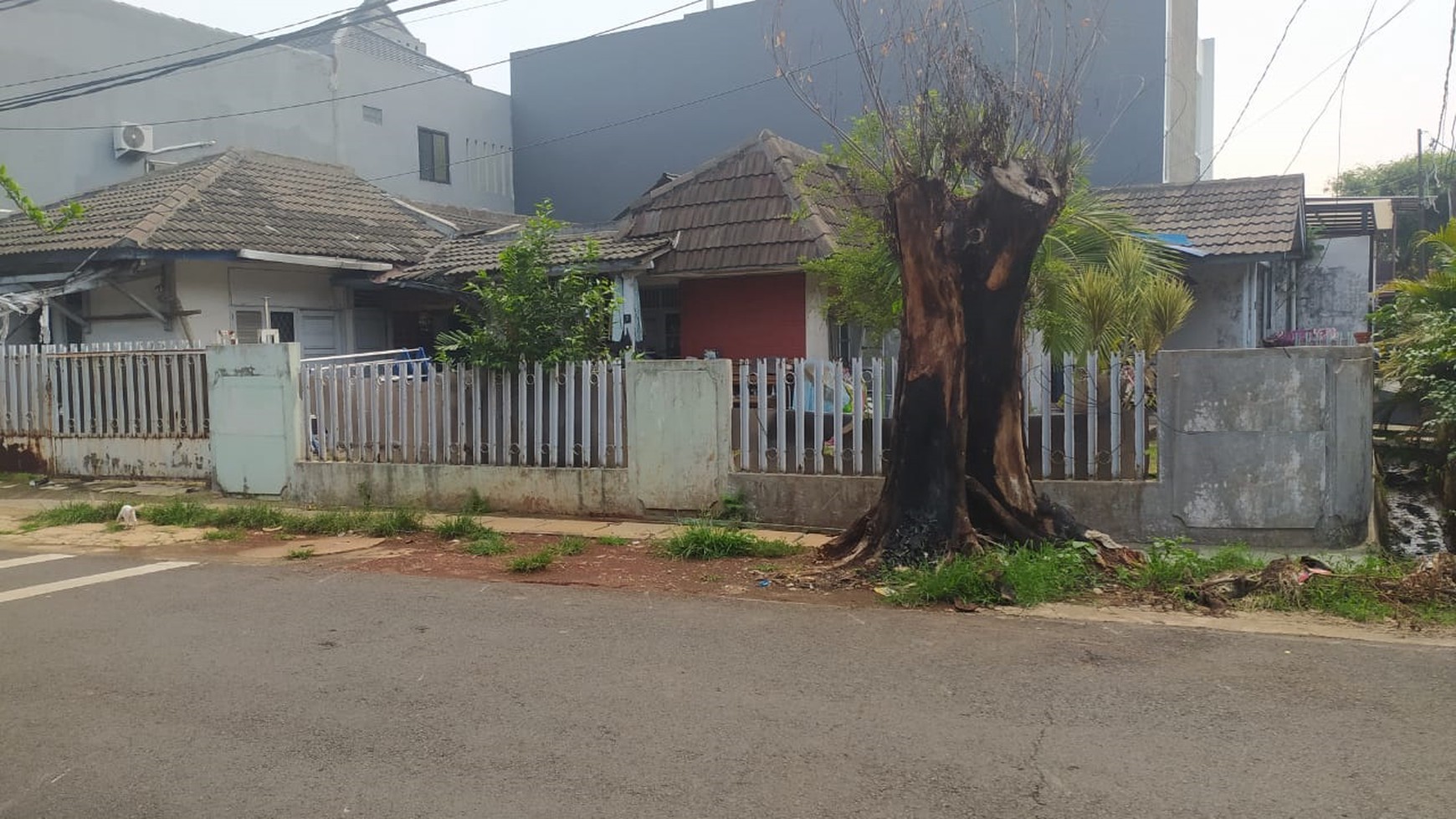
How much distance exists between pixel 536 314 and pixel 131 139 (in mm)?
15012

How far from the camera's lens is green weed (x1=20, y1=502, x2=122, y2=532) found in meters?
10.6

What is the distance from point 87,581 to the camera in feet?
25.8

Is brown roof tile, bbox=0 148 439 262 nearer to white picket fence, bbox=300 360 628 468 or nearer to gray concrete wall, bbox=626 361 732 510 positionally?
white picket fence, bbox=300 360 628 468

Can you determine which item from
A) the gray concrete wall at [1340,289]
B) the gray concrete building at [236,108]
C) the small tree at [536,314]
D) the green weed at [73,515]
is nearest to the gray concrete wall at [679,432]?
the small tree at [536,314]

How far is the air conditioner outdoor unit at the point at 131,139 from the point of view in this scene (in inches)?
800

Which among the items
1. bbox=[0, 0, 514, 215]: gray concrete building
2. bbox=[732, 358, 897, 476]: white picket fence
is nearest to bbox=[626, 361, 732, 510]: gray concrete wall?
bbox=[732, 358, 897, 476]: white picket fence

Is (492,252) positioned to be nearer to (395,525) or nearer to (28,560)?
(395,525)

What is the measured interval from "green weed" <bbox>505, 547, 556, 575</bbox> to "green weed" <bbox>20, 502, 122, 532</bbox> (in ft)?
17.8

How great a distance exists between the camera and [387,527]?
967cm

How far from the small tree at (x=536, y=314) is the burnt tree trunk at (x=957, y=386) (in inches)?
153

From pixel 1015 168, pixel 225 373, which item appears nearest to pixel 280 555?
pixel 225 373

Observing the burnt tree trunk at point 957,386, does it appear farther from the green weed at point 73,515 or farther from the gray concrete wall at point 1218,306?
the gray concrete wall at point 1218,306

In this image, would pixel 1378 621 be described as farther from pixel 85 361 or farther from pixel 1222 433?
pixel 85 361

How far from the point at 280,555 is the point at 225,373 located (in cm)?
369
